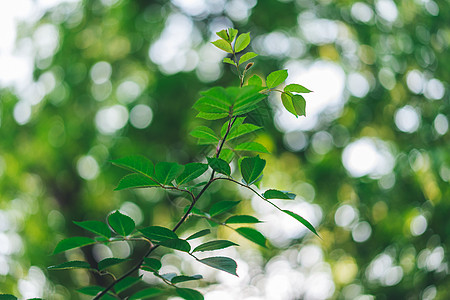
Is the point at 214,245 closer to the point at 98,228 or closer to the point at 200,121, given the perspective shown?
the point at 98,228

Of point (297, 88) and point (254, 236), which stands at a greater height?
point (297, 88)

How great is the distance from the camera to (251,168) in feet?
1.34

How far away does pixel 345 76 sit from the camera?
2902 mm

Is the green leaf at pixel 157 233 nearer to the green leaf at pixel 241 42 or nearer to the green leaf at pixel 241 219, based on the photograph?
the green leaf at pixel 241 219

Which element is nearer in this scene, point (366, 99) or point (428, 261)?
point (428, 261)

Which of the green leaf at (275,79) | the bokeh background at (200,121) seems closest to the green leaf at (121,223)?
the green leaf at (275,79)

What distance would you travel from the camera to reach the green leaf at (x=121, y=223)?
40 centimetres

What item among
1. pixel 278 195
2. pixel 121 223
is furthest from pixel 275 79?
pixel 121 223

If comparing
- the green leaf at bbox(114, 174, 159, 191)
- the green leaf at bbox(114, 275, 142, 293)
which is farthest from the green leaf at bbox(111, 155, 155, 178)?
the green leaf at bbox(114, 275, 142, 293)

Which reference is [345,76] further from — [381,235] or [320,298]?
[320,298]

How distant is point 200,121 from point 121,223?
1.99m

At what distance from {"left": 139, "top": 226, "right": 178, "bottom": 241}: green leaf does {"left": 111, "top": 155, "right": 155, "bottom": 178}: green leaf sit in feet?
0.18

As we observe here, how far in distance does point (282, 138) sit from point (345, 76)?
698 millimetres

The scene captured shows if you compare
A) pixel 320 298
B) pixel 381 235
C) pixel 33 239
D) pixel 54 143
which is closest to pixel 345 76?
pixel 381 235
